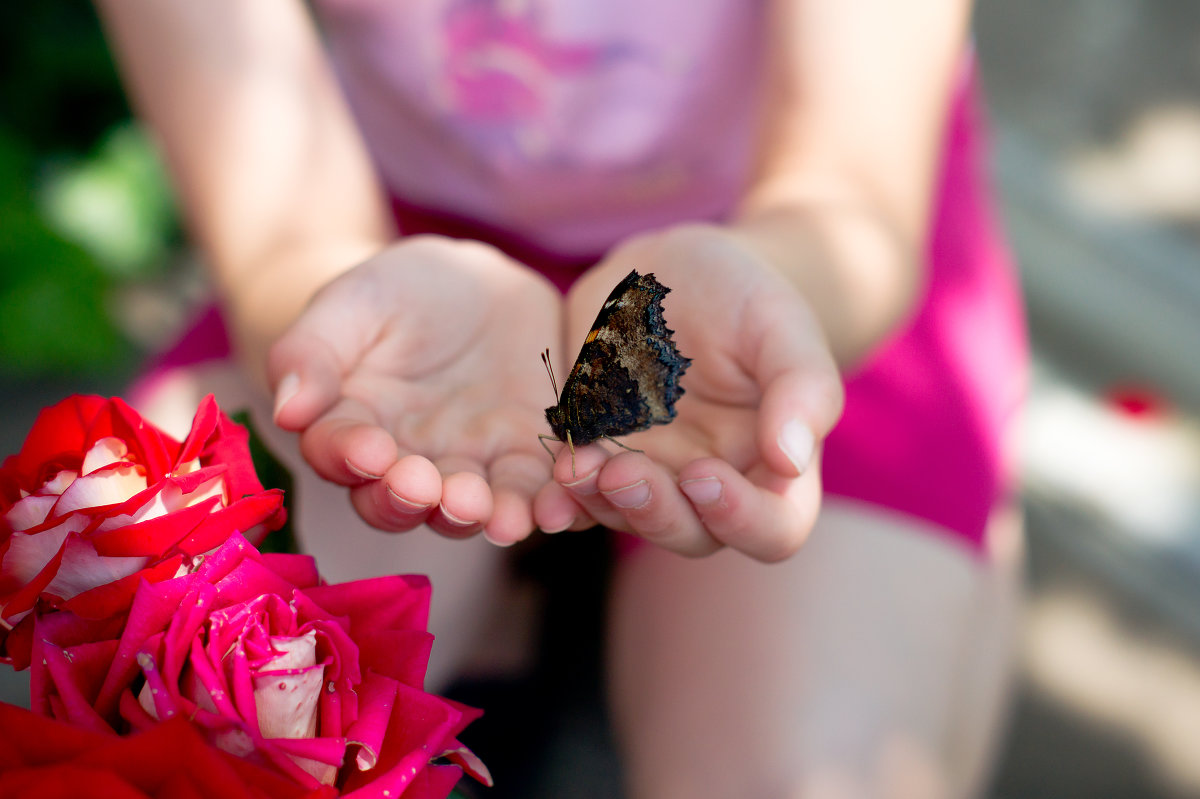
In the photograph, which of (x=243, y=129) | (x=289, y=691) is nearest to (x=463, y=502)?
(x=289, y=691)

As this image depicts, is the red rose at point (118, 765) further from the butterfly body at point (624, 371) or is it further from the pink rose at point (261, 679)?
the butterfly body at point (624, 371)

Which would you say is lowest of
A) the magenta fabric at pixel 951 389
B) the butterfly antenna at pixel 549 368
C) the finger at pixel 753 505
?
the magenta fabric at pixel 951 389

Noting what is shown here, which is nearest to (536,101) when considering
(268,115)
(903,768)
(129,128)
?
(268,115)

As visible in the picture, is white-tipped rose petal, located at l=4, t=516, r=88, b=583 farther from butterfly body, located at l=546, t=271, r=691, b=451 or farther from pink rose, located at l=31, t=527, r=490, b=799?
butterfly body, located at l=546, t=271, r=691, b=451

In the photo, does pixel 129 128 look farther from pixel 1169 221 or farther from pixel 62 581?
pixel 1169 221

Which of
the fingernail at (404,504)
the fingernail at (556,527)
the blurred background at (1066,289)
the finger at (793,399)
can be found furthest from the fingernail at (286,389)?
the blurred background at (1066,289)

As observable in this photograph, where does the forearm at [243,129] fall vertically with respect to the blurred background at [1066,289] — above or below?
above

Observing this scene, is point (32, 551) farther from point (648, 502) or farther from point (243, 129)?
point (243, 129)
